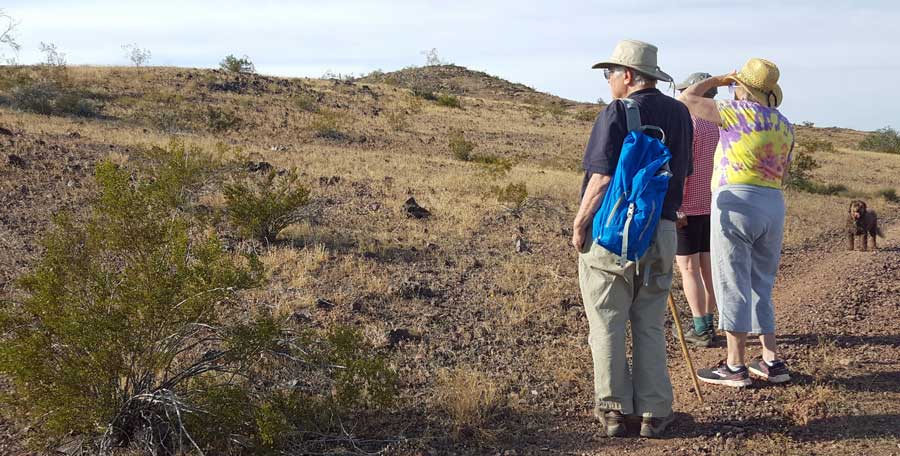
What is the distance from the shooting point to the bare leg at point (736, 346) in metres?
4.19

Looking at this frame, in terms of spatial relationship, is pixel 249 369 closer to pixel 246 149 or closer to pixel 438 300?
pixel 438 300

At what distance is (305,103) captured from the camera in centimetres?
2478

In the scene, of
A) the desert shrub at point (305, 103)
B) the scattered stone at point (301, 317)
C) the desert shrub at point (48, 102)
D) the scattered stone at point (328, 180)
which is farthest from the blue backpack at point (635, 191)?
the desert shrub at point (305, 103)

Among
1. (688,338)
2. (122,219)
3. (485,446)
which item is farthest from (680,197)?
(122,219)

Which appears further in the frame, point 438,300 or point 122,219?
point 438,300

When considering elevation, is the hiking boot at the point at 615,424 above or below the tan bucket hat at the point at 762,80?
below

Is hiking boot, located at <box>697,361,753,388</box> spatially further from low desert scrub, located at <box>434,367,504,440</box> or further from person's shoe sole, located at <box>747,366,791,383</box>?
low desert scrub, located at <box>434,367,504,440</box>

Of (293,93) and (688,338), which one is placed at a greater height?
(293,93)

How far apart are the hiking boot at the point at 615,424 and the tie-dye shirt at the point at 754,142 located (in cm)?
149

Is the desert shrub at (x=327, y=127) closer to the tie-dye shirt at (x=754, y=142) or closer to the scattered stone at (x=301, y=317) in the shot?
the scattered stone at (x=301, y=317)

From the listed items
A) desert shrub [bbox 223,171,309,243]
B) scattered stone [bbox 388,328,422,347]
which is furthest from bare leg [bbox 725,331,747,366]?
desert shrub [bbox 223,171,309,243]

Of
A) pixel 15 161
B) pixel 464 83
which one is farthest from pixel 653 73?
pixel 464 83

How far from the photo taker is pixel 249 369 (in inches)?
152

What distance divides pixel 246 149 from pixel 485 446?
12131mm
